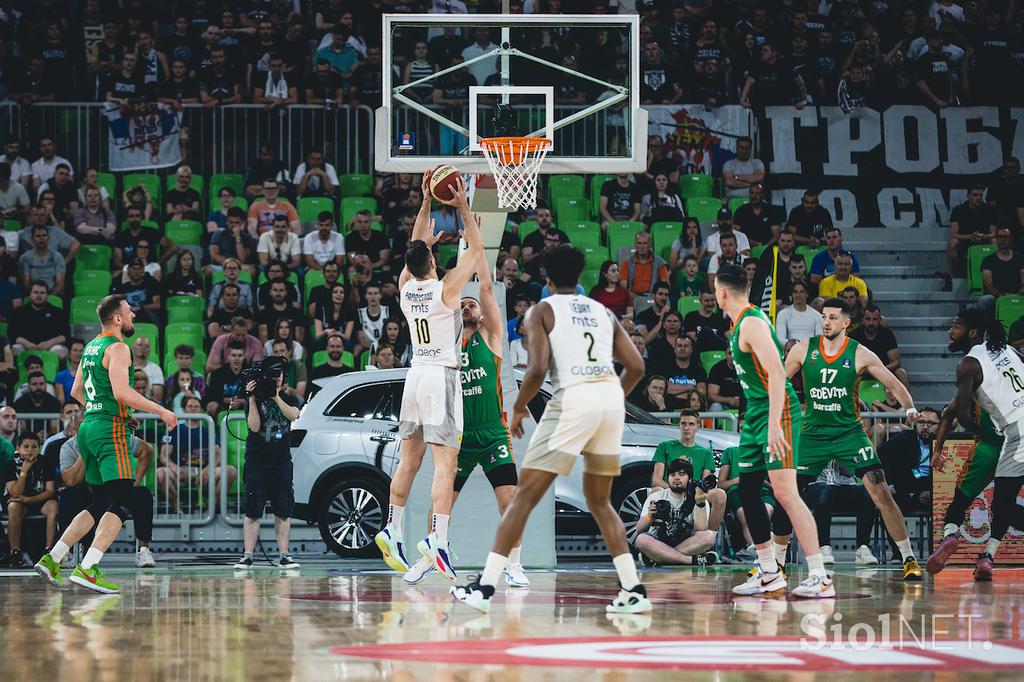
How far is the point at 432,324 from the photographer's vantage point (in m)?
10.7

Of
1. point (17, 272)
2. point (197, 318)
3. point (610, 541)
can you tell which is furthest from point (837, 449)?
point (17, 272)

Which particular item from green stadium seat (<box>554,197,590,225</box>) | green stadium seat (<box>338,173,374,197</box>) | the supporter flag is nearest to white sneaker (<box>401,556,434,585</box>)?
green stadium seat (<box>554,197,590,225</box>)

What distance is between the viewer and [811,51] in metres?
22.3

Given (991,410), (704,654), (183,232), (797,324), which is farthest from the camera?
(183,232)

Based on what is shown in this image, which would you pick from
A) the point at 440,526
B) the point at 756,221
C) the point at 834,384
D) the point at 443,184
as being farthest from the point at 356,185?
the point at 440,526

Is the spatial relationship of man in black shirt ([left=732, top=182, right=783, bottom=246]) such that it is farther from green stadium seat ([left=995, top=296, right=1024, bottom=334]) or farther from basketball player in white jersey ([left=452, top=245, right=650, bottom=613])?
basketball player in white jersey ([left=452, top=245, right=650, bottom=613])

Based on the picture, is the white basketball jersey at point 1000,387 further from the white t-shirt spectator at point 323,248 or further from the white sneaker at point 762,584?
the white t-shirt spectator at point 323,248

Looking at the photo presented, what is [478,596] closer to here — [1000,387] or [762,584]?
[762,584]

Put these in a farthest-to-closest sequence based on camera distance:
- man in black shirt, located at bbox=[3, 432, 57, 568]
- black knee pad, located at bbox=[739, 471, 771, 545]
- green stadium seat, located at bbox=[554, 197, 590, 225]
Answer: green stadium seat, located at bbox=[554, 197, 590, 225], man in black shirt, located at bbox=[3, 432, 57, 568], black knee pad, located at bbox=[739, 471, 771, 545]

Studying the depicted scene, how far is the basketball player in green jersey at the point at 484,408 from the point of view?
11.2 meters

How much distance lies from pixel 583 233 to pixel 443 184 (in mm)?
8960

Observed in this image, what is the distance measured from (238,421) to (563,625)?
25.8ft

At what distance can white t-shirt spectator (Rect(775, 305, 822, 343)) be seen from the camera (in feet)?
57.1

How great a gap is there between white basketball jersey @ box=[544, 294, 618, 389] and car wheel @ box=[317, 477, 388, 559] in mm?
6606
